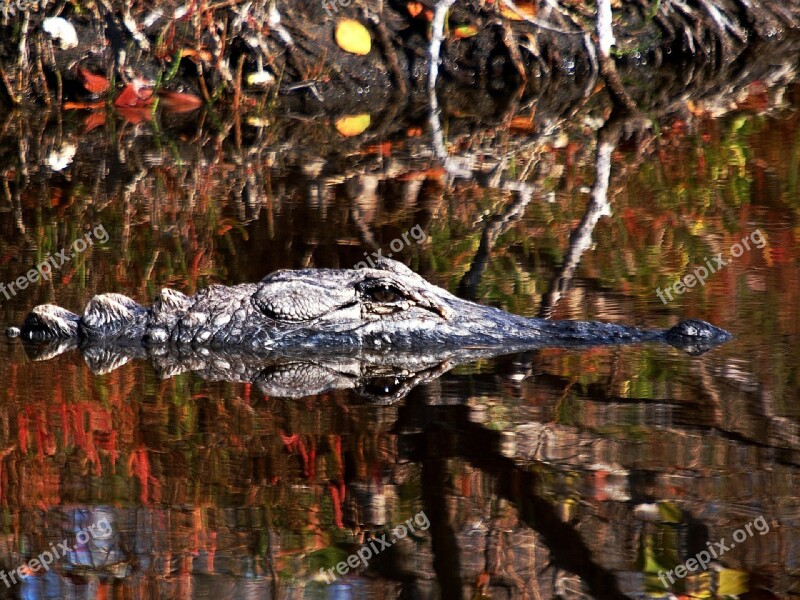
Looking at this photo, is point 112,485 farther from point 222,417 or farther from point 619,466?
point 619,466

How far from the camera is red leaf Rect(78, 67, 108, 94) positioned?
1330 cm

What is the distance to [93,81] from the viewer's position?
1330 cm

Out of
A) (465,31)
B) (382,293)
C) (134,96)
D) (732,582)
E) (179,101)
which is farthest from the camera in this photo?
(465,31)

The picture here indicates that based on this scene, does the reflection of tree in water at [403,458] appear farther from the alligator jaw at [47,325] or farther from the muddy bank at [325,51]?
the muddy bank at [325,51]

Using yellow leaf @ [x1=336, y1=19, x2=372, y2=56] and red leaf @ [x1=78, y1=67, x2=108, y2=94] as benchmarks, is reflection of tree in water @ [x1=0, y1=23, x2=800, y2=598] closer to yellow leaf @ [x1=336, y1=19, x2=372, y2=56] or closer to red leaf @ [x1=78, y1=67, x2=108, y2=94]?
red leaf @ [x1=78, y1=67, x2=108, y2=94]

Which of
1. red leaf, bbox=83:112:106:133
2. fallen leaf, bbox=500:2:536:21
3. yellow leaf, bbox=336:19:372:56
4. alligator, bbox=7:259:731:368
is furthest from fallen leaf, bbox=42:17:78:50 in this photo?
alligator, bbox=7:259:731:368

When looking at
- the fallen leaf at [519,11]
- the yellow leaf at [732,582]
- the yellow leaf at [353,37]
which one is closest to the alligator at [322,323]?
the yellow leaf at [732,582]

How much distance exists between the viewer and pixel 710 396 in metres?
5.05

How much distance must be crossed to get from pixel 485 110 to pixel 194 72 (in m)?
3.03

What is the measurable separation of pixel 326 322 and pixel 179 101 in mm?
7847

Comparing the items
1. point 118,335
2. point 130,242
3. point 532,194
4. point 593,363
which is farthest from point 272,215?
point 593,363

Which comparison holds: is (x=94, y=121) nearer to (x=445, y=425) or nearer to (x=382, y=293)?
(x=382, y=293)

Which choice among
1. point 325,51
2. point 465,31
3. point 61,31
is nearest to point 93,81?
point 61,31

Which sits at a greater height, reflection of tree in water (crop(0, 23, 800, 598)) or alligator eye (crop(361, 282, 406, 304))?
alligator eye (crop(361, 282, 406, 304))
